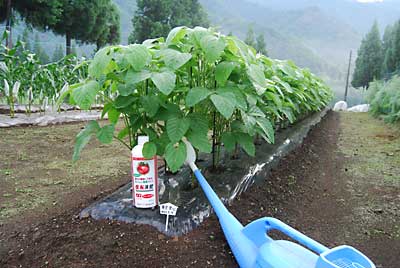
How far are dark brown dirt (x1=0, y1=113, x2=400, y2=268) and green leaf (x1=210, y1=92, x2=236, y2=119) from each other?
0.45m

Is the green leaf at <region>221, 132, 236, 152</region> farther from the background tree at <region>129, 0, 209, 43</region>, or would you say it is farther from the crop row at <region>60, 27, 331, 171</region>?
the background tree at <region>129, 0, 209, 43</region>

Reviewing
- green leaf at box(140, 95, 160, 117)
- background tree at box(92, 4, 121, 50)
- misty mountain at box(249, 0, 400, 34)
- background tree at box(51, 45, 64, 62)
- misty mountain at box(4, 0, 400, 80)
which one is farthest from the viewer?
misty mountain at box(249, 0, 400, 34)

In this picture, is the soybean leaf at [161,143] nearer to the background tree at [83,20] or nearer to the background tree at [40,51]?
the background tree at [40,51]

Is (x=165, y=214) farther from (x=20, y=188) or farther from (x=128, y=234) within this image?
(x=20, y=188)

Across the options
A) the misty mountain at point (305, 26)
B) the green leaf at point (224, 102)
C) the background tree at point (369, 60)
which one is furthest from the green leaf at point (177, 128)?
the background tree at point (369, 60)

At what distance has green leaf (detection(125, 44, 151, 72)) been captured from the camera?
0.86m

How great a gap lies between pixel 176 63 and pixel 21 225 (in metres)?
0.91

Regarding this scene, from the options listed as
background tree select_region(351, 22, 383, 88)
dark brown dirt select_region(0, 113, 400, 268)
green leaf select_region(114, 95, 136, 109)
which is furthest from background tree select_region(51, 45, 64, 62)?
background tree select_region(351, 22, 383, 88)

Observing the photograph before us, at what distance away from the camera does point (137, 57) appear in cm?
87

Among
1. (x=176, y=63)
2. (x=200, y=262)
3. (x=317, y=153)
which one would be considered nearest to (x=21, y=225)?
(x=200, y=262)

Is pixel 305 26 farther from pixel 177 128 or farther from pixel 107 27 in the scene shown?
pixel 177 128

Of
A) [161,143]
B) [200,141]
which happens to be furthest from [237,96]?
[161,143]

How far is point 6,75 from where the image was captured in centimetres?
364

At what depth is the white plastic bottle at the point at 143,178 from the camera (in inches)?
39.0
